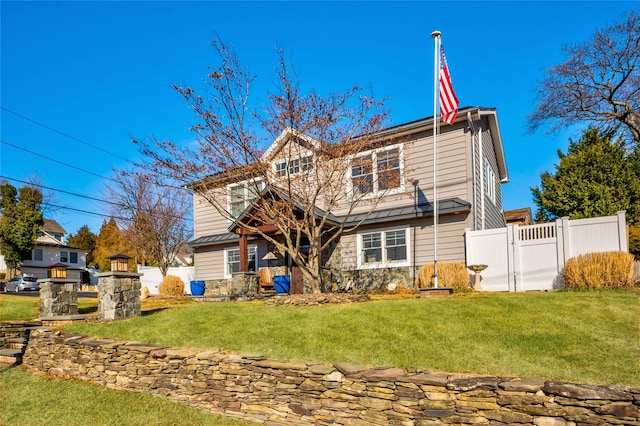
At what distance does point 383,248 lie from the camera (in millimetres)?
14969

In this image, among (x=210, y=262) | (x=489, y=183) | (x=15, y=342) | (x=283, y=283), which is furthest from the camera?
(x=210, y=262)

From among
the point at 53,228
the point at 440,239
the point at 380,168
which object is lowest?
the point at 440,239

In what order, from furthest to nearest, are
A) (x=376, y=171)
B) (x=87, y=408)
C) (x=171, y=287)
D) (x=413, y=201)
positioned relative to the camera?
(x=171, y=287)
(x=413, y=201)
(x=376, y=171)
(x=87, y=408)

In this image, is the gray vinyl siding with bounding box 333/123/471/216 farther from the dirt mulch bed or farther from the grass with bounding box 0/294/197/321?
the grass with bounding box 0/294/197/321

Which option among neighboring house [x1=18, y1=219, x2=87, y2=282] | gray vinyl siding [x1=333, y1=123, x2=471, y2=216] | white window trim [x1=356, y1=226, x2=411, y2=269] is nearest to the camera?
gray vinyl siding [x1=333, y1=123, x2=471, y2=216]

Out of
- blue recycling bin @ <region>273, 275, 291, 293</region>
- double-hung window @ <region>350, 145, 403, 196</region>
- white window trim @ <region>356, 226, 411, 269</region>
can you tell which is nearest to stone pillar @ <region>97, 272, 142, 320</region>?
blue recycling bin @ <region>273, 275, 291, 293</region>

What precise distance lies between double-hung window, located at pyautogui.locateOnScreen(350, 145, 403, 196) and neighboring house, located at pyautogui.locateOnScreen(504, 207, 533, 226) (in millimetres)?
15947

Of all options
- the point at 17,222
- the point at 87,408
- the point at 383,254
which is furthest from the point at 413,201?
the point at 17,222

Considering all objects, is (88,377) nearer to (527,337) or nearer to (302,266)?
(302,266)

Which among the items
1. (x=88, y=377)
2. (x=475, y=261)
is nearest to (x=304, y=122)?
(x=475, y=261)

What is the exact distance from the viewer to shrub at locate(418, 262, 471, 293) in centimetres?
1237

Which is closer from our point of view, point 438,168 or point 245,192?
point 438,168

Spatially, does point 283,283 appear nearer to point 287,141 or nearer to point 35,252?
point 287,141

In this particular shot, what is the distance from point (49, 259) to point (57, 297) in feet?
127
